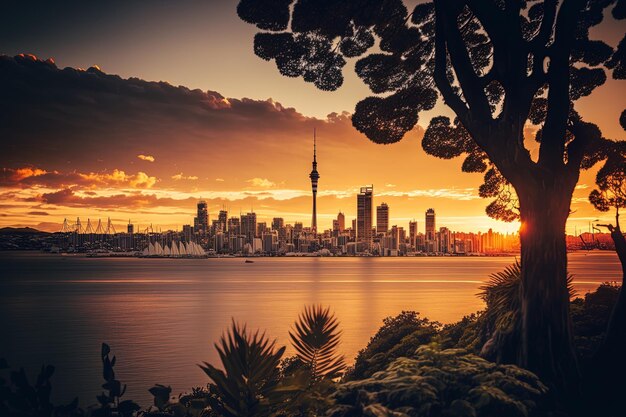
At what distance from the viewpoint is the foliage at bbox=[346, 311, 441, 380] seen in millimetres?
15135

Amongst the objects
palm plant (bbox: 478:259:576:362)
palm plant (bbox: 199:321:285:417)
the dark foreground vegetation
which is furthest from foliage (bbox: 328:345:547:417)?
palm plant (bbox: 478:259:576:362)

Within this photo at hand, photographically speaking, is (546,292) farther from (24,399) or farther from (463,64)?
(24,399)

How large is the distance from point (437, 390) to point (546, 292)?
5.14m

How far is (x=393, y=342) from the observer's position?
16.6m

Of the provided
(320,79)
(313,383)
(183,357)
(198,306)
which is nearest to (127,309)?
(198,306)

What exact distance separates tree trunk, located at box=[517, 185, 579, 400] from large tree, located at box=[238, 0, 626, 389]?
0.06 ft

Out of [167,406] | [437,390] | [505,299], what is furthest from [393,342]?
[167,406]

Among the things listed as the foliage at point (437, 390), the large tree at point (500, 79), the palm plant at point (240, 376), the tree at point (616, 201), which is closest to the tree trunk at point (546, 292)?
the large tree at point (500, 79)

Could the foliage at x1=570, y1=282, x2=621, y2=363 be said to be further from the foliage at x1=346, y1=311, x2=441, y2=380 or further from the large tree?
the foliage at x1=346, y1=311, x2=441, y2=380

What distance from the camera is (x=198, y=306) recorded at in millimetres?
80000

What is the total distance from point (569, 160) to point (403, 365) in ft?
22.0

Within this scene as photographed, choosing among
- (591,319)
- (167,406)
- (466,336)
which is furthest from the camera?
(466,336)

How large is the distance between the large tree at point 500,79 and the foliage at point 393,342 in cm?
542

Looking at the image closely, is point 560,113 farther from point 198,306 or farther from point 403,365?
point 198,306
